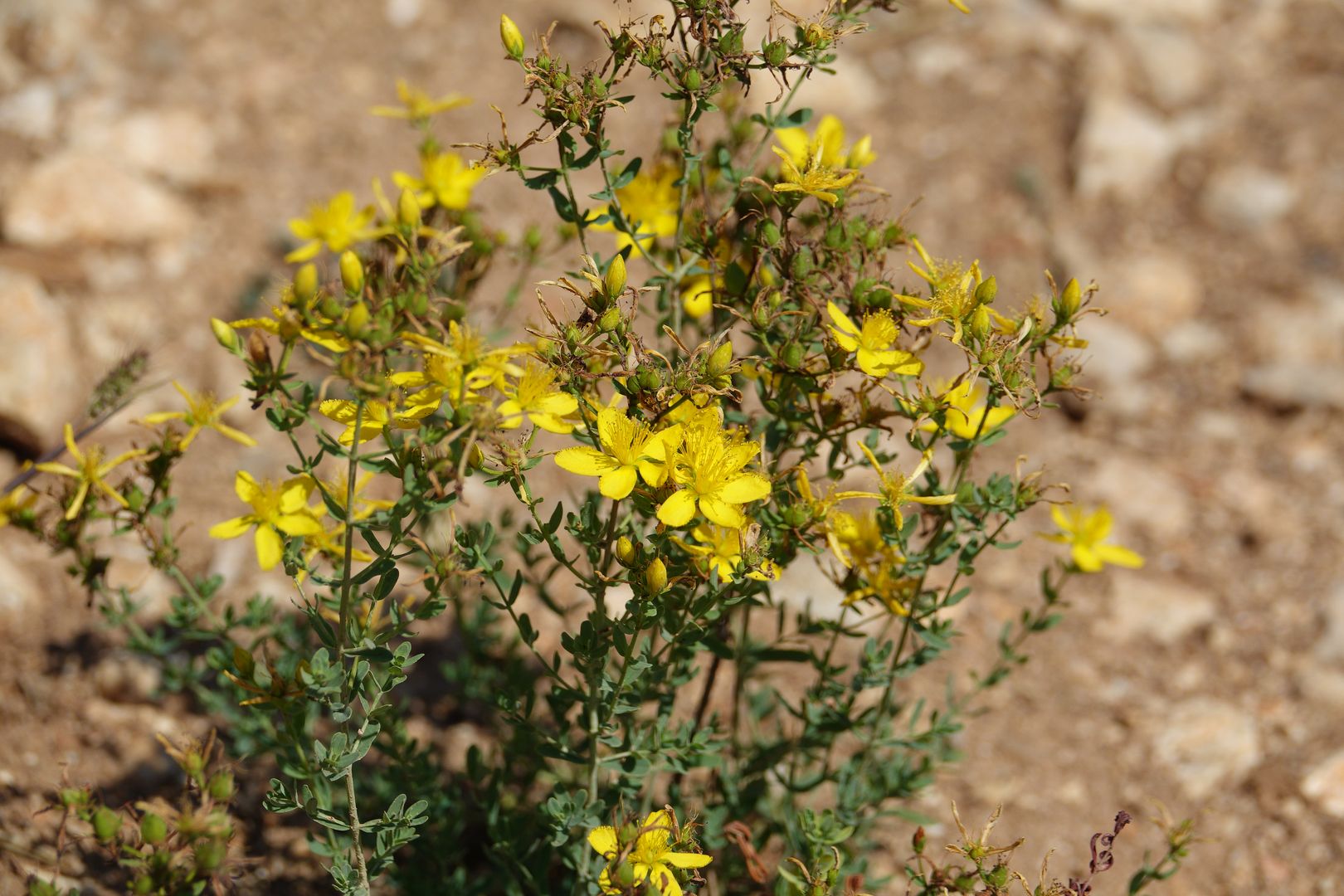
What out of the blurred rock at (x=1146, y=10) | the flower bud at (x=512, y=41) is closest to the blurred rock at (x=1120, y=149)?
the blurred rock at (x=1146, y=10)

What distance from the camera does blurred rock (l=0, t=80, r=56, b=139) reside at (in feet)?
15.5

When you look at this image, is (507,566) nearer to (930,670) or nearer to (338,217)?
(338,217)

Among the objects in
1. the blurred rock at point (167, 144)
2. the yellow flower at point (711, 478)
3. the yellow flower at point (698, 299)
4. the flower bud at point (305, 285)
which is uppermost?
the blurred rock at point (167, 144)

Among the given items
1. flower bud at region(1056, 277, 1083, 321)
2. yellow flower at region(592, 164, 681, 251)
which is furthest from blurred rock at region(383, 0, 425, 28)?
flower bud at region(1056, 277, 1083, 321)

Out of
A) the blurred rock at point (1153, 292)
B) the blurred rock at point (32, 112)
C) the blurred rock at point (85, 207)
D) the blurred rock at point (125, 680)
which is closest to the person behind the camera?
the blurred rock at point (125, 680)

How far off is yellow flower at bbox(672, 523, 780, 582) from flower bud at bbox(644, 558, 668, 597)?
91 millimetres

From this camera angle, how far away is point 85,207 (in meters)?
4.41

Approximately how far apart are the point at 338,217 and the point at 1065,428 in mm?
3032

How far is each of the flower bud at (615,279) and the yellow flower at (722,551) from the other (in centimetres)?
46

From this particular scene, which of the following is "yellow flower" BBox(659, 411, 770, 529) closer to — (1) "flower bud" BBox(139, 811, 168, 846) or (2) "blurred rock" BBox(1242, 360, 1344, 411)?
(1) "flower bud" BBox(139, 811, 168, 846)

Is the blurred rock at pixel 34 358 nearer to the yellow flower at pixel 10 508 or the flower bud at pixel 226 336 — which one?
the yellow flower at pixel 10 508

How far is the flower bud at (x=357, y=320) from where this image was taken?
1741 millimetres

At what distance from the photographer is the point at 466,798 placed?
10.2 ft

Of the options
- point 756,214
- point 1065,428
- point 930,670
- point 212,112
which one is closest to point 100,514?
point 756,214
